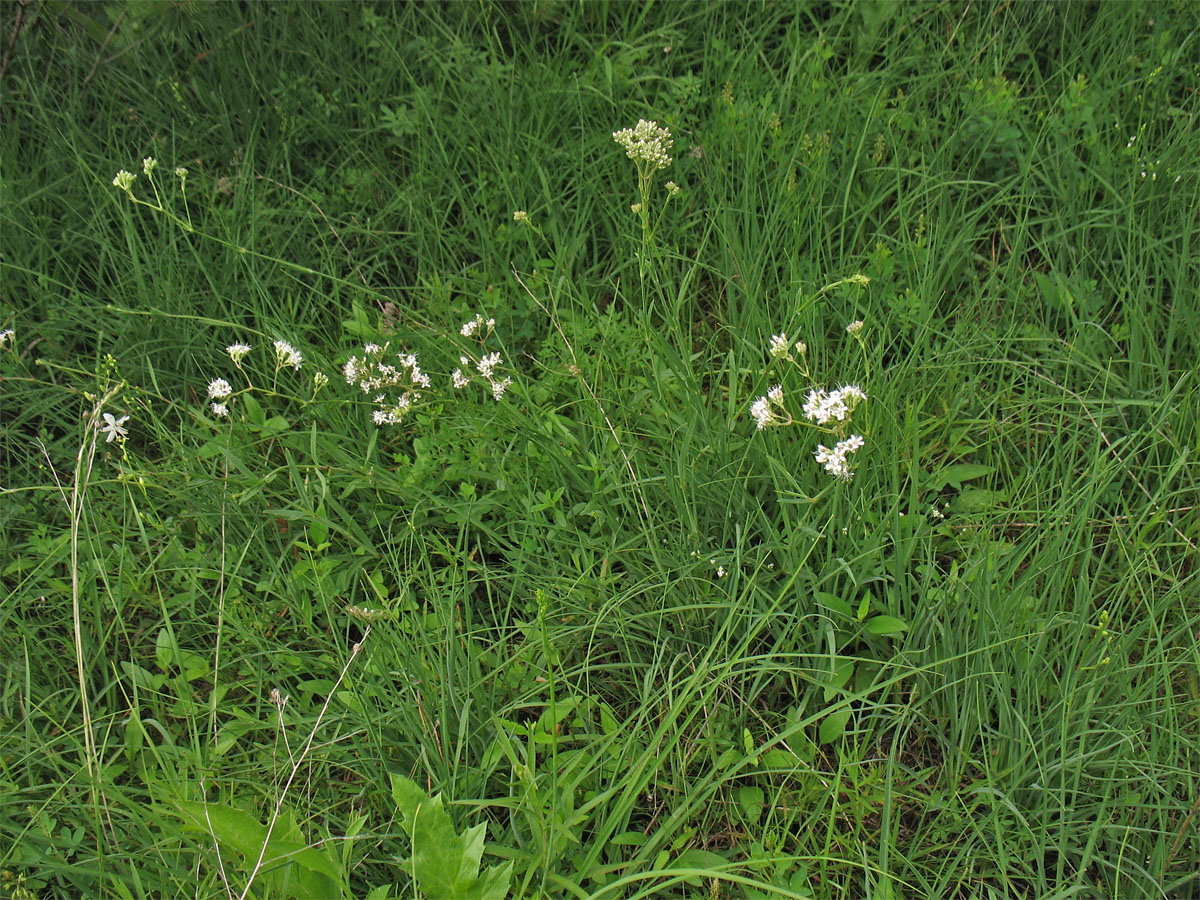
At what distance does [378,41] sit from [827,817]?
2.60m

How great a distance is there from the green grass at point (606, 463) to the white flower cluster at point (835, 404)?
0.18 metres

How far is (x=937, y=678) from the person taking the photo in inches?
62.5

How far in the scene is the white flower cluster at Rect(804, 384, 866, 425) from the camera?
1.63 m

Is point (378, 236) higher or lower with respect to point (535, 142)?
lower

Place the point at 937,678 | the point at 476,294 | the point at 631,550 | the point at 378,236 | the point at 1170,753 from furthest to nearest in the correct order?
the point at 378,236, the point at 476,294, the point at 631,550, the point at 937,678, the point at 1170,753

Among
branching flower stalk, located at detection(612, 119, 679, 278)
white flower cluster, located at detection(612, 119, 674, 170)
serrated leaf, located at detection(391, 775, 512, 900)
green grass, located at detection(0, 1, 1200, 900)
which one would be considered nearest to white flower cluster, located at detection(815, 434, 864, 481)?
green grass, located at detection(0, 1, 1200, 900)

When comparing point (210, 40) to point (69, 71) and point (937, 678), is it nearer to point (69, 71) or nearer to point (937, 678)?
point (69, 71)

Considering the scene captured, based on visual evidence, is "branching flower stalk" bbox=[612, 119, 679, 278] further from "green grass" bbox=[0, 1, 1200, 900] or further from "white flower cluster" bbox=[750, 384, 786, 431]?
"white flower cluster" bbox=[750, 384, 786, 431]

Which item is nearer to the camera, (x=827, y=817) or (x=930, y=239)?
(x=827, y=817)

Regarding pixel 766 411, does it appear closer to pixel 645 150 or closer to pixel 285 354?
pixel 645 150

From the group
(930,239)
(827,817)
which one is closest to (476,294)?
(930,239)

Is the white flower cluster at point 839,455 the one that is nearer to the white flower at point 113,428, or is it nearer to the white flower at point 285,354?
the white flower at point 285,354

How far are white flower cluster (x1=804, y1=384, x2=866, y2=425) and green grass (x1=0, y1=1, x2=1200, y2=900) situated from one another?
177 mm

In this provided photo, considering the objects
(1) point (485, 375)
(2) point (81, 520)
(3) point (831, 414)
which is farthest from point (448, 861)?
(2) point (81, 520)
